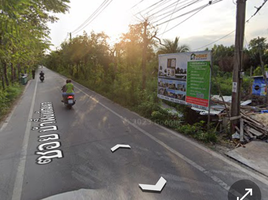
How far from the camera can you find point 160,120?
736 centimetres

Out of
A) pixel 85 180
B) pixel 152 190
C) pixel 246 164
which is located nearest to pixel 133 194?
pixel 152 190

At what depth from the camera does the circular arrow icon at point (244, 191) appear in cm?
313

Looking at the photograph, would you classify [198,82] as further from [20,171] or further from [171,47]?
[171,47]

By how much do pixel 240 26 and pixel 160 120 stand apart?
411 cm

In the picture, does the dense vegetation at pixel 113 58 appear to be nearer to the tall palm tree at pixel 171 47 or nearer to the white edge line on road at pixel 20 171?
the tall palm tree at pixel 171 47

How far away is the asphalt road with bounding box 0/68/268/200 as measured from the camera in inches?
129

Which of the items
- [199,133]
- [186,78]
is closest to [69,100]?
[186,78]

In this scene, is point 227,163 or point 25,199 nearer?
point 25,199

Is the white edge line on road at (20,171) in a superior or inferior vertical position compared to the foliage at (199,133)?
inferior

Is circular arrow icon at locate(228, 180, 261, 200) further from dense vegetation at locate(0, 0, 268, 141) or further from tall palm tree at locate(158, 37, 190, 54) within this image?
tall palm tree at locate(158, 37, 190, 54)

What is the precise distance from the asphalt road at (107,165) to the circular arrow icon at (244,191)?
0.32 feet

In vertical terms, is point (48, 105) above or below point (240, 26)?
below

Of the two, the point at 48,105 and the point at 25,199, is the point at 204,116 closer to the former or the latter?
the point at 25,199

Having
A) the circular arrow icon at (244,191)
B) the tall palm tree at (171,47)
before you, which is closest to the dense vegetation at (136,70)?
the tall palm tree at (171,47)
